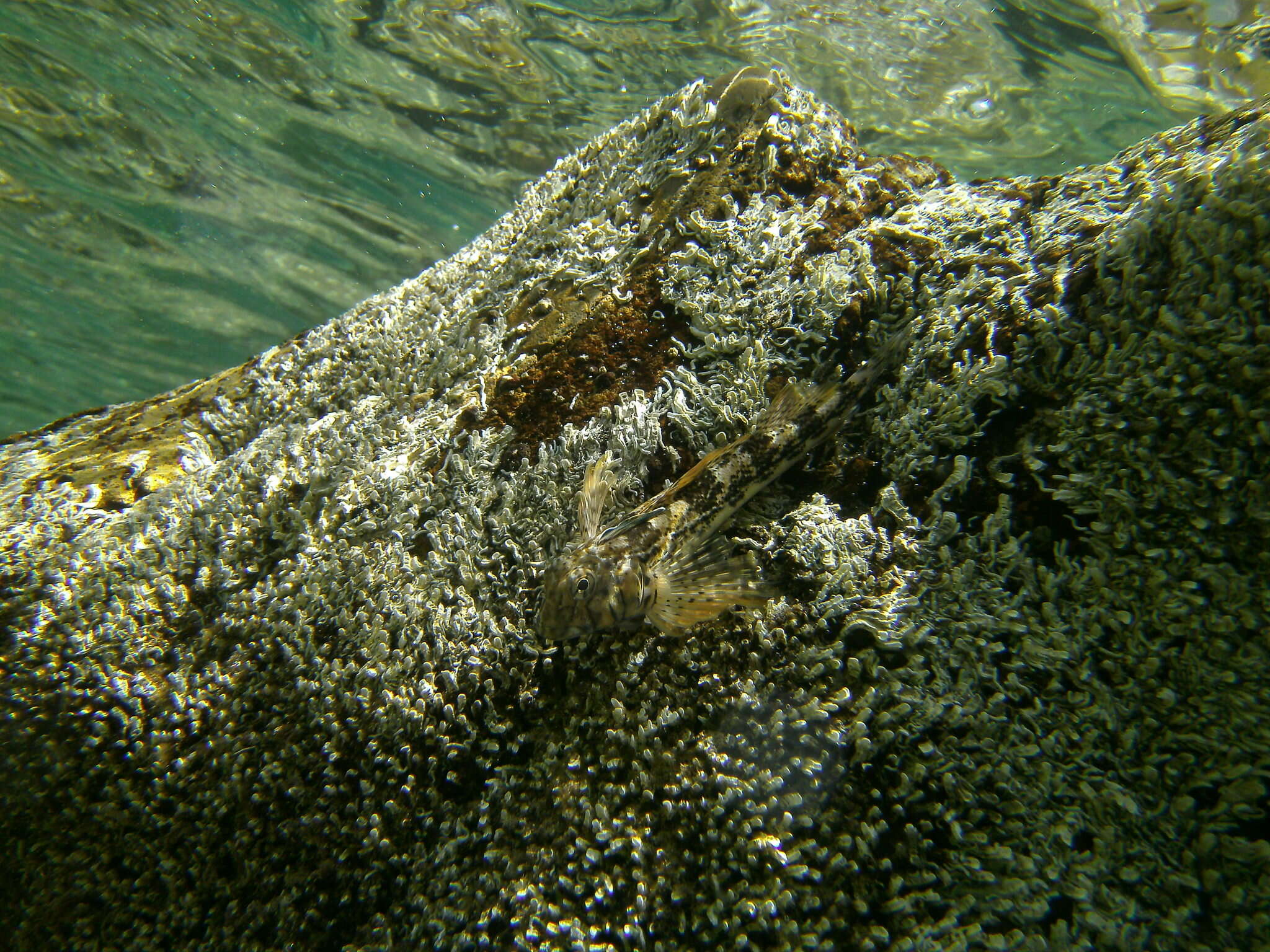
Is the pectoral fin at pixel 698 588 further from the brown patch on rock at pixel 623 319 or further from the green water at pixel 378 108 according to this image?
the green water at pixel 378 108

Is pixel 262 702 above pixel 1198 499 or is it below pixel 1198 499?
above

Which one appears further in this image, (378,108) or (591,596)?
(378,108)

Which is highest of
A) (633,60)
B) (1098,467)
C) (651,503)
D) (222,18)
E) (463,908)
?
(222,18)

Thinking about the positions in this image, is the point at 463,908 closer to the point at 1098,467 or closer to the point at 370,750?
the point at 370,750

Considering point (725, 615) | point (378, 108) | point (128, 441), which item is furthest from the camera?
point (378, 108)

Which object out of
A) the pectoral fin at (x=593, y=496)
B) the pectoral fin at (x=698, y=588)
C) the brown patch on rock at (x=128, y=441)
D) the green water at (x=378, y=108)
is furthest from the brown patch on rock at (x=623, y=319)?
the green water at (x=378, y=108)

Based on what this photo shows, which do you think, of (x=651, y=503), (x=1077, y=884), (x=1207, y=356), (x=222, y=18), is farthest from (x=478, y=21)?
(x=1077, y=884)

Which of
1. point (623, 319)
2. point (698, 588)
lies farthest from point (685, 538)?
point (623, 319)

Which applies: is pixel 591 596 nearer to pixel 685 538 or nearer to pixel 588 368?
pixel 685 538
